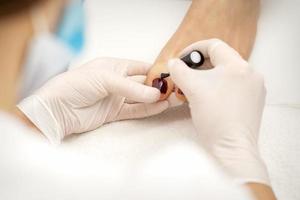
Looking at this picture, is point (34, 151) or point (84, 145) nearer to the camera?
point (34, 151)

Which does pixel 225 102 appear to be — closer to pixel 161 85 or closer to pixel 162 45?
pixel 161 85

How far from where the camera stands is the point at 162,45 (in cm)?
123

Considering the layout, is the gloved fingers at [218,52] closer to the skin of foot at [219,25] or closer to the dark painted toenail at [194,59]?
the dark painted toenail at [194,59]

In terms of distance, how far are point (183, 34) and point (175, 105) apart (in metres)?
0.24

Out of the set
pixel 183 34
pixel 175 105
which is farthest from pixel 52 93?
pixel 183 34

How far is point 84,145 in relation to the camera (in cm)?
97

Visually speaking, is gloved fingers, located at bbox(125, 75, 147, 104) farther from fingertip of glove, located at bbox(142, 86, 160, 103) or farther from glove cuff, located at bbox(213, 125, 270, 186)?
glove cuff, located at bbox(213, 125, 270, 186)

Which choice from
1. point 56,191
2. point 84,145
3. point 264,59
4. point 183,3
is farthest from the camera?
point 183,3

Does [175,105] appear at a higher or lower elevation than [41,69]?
lower

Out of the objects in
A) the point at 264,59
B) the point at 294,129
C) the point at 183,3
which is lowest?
the point at 294,129

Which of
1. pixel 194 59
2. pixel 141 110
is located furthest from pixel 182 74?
pixel 141 110

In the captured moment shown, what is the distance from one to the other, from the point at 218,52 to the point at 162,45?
0.36m

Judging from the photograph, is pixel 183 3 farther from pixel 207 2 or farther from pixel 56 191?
pixel 56 191

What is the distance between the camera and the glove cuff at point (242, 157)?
70 cm
